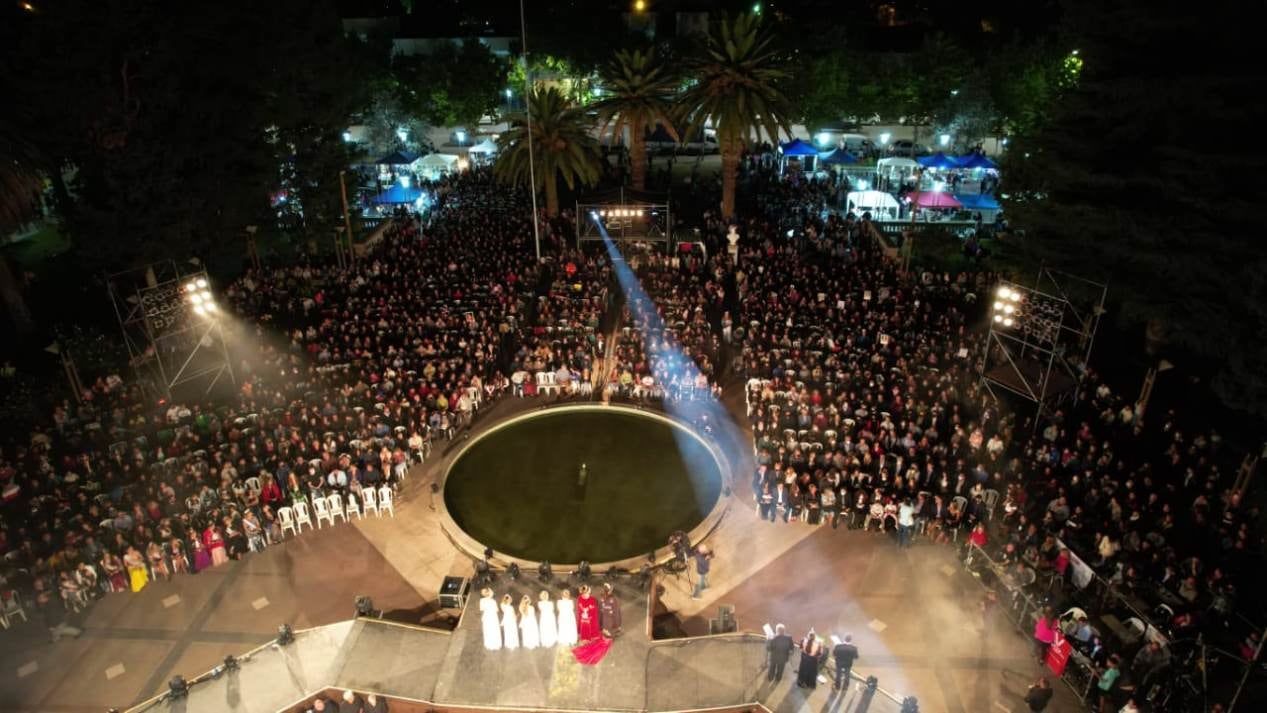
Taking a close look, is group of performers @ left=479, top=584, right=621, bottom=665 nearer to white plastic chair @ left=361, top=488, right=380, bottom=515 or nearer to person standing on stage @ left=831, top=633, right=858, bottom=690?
person standing on stage @ left=831, top=633, right=858, bottom=690

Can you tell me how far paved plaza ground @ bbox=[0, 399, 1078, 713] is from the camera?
15.0m

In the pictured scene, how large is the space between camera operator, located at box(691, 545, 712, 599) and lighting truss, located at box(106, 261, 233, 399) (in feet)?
55.4

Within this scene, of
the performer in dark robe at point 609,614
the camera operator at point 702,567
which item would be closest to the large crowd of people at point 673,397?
the camera operator at point 702,567

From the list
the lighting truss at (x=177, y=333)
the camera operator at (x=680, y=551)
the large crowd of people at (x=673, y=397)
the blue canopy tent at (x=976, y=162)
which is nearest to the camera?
the large crowd of people at (x=673, y=397)

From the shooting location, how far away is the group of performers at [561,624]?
15.1 m

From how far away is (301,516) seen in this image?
19266 mm

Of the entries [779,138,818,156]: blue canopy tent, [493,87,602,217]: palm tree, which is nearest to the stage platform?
[493,87,602,217]: palm tree

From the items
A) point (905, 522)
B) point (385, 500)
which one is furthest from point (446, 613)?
point (905, 522)

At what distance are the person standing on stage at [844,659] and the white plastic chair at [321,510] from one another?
1315 cm

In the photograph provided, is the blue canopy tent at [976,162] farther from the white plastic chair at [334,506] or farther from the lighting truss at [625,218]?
the white plastic chair at [334,506]

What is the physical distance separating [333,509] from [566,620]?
7.95 metres

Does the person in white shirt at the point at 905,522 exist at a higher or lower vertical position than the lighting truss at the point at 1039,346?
lower

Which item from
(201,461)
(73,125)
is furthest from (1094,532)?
(73,125)

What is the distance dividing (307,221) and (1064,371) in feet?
108
